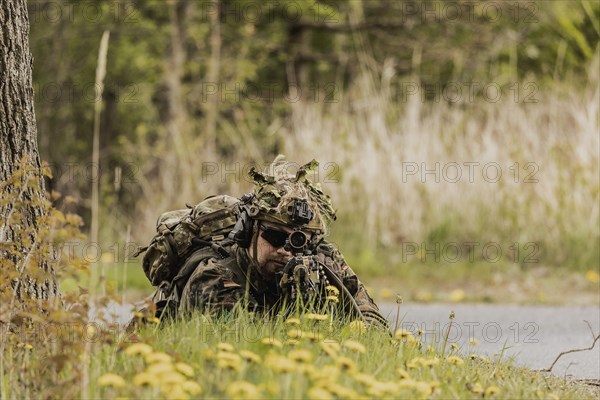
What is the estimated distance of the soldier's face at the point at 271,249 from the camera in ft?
15.1

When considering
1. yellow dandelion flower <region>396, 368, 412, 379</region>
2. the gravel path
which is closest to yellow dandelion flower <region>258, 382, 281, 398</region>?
yellow dandelion flower <region>396, 368, 412, 379</region>

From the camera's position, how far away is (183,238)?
16.9 feet

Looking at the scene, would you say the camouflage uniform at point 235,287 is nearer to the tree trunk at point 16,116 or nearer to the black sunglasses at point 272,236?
the black sunglasses at point 272,236

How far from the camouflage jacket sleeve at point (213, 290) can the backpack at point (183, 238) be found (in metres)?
0.24

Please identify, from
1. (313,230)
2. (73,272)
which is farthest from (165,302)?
(73,272)

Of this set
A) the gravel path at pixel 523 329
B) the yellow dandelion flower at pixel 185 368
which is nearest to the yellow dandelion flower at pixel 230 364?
Answer: the yellow dandelion flower at pixel 185 368

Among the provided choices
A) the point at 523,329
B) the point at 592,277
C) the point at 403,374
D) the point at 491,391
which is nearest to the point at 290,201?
the point at 403,374

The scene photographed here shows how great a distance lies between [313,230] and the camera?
4598mm

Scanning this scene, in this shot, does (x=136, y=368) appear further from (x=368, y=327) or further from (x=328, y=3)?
(x=328, y=3)

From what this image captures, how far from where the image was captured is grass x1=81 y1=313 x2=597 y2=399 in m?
3.13

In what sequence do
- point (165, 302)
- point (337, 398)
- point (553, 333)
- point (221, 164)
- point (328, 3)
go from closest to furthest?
point (337, 398), point (165, 302), point (553, 333), point (221, 164), point (328, 3)

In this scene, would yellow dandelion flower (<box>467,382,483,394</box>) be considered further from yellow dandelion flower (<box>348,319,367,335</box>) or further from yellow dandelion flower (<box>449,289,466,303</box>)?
yellow dandelion flower (<box>449,289,466,303</box>)

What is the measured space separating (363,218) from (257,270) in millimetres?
7000

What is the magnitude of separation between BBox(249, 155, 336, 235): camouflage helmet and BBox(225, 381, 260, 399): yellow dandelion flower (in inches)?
54.4
